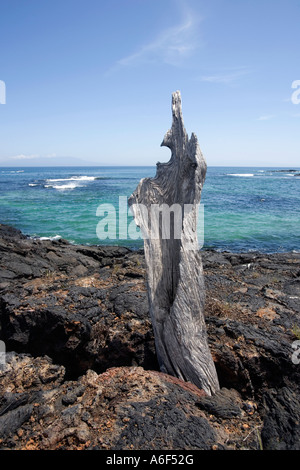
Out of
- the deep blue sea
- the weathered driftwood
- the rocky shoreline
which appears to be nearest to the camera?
the rocky shoreline

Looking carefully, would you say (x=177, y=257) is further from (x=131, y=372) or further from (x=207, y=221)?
(x=207, y=221)

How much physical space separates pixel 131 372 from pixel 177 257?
168cm

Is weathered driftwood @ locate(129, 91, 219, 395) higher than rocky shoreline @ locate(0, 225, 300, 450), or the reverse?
weathered driftwood @ locate(129, 91, 219, 395)

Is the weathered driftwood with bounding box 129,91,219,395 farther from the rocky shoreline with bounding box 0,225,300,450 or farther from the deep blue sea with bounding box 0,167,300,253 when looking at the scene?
the deep blue sea with bounding box 0,167,300,253

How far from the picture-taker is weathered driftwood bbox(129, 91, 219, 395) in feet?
12.4

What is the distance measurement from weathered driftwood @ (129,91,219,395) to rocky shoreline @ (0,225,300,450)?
1.01ft

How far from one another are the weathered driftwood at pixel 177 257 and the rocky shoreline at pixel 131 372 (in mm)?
307

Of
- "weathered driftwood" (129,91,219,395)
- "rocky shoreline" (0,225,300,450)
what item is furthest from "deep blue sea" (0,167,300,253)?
"weathered driftwood" (129,91,219,395)

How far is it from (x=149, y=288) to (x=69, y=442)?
195 centimetres

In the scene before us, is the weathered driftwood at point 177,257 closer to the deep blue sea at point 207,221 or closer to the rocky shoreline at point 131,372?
the rocky shoreline at point 131,372

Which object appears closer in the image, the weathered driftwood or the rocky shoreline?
the rocky shoreline

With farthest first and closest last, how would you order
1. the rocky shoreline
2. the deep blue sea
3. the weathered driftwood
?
the deep blue sea → the weathered driftwood → the rocky shoreline
